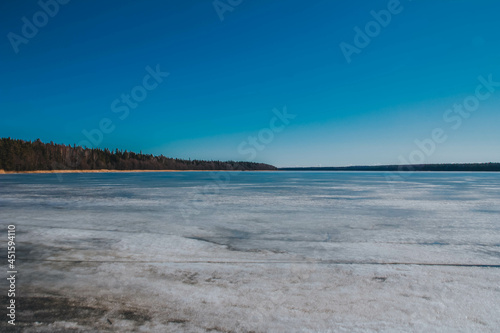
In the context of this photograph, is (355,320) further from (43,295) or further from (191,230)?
(191,230)

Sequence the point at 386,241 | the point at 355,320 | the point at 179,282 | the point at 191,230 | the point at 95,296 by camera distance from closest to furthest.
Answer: the point at 355,320 < the point at 95,296 < the point at 179,282 < the point at 386,241 < the point at 191,230

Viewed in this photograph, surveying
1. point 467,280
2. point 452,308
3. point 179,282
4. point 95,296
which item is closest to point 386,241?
point 467,280

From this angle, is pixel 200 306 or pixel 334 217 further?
pixel 334 217

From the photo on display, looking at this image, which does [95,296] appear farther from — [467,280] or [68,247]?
[467,280]

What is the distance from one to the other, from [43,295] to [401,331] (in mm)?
2561

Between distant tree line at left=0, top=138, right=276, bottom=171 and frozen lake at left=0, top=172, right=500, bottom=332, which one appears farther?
distant tree line at left=0, top=138, right=276, bottom=171

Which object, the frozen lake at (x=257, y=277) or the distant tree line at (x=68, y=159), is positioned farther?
the distant tree line at (x=68, y=159)

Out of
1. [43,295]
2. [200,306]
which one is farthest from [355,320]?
[43,295]

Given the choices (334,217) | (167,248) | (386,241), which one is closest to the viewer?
(167,248)

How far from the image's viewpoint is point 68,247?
Result: 3.67 metres

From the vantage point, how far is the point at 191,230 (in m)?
4.79

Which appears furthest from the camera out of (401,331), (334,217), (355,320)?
(334,217)

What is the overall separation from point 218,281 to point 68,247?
2.28 meters

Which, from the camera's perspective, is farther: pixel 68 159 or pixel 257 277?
pixel 68 159
